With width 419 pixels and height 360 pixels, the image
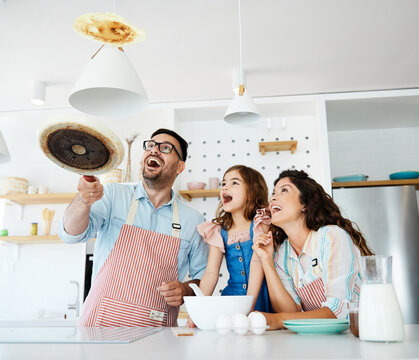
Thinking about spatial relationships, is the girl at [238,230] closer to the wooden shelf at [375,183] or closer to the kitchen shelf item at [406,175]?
the wooden shelf at [375,183]

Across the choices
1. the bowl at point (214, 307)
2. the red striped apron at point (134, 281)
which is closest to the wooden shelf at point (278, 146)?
the red striped apron at point (134, 281)

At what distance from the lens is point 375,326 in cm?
91

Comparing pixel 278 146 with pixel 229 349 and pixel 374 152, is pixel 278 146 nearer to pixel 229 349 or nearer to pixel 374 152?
pixel 374 152

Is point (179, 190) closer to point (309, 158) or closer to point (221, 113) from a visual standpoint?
point (221, 113)

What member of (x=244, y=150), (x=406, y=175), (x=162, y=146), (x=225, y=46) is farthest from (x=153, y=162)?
(x=406, y=175)

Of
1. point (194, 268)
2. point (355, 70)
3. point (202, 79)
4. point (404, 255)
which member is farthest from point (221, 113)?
point (194, 268)

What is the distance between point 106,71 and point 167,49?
1902 mm

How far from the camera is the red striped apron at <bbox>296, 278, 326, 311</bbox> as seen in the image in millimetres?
1490

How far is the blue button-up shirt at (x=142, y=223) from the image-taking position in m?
1.96

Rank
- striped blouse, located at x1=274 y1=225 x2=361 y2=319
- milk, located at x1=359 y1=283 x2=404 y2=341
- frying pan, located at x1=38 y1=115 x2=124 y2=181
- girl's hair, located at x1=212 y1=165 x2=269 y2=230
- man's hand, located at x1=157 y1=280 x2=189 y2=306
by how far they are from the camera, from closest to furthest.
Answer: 1. milk, located at x1=359 y1=283 x2=404 y2=341
2. frying pan, located at x1=38 y1=115 x2=124 y2=181
3. striped blouse, located at x1=274 y1=225 x2=361 y2=319
4. man's hand, located at x1=157 y1=280 x2=189 y2=306
5. girl's hair, located at x1=212 y1=165 x2=269 y2=230

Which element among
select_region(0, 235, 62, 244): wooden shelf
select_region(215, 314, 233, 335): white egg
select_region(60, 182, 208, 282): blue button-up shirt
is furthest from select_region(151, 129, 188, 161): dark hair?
select_region(0, 235, 62, 244): wooden shelf

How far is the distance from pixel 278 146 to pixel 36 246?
8.40ft

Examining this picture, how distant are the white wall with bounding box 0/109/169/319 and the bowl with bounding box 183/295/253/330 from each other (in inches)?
110

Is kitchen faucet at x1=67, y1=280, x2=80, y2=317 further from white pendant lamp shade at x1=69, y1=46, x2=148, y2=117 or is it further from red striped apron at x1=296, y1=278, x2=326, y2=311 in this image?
white pendant lamp shade at x1=69, y1=46, x2=148, y2=117
